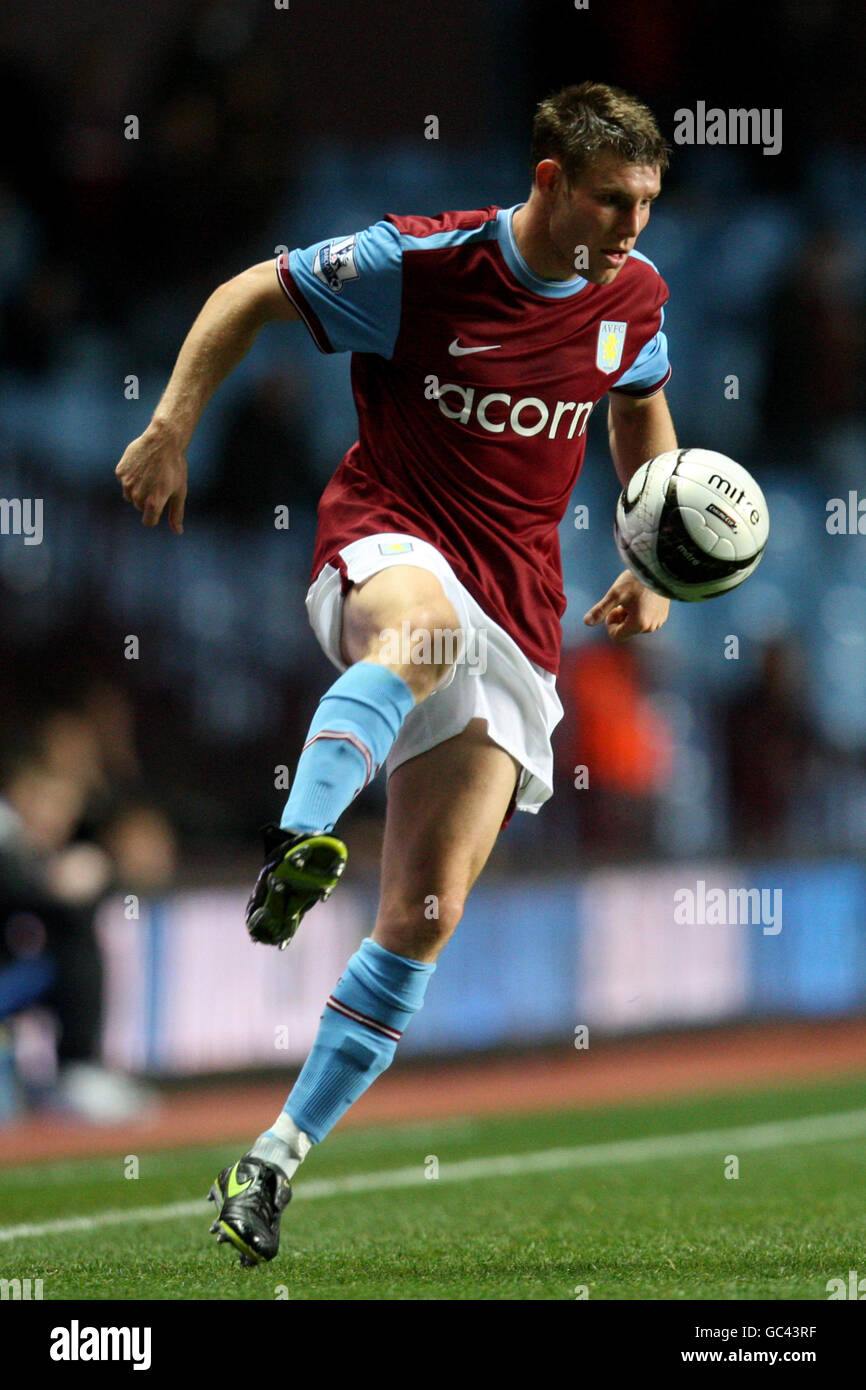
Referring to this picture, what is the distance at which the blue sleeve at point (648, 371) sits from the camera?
4.72m

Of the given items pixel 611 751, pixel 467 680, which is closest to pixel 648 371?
pixel 467 680

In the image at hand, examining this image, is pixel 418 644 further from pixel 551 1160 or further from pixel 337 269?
pixel 551 1160

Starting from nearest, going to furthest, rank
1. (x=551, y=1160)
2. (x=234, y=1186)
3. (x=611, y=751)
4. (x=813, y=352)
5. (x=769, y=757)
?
1. (x=234, y=1186)
2. (x=551, y=1160)
3. (x=611, y=751)
4. (x=769, y=757)
5. (x=813, y=352)

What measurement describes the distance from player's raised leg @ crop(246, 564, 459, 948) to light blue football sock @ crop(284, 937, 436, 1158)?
504 millimetres

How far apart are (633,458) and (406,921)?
1.50 m

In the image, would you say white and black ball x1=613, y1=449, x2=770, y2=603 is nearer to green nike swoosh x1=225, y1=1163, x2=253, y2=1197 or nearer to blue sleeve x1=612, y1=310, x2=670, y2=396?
blue sleeve x1=612, y1=310, x2=670, y2=396

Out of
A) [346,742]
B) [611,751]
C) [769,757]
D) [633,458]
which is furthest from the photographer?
[769,757]

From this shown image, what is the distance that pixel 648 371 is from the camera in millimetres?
4781

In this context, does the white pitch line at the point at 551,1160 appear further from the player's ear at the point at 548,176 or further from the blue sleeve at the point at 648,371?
the player's ear at the point at 548,176

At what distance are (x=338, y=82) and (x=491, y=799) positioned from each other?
10.7 m

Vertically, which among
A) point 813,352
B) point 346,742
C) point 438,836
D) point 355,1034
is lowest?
point 355,1034

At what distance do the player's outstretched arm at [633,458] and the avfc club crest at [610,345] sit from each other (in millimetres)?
317

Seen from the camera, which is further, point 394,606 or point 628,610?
point 628,610

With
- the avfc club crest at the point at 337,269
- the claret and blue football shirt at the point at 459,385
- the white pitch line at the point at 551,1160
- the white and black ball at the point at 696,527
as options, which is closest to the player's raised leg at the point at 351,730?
the claret and blue football shirt at the point at 459,385
